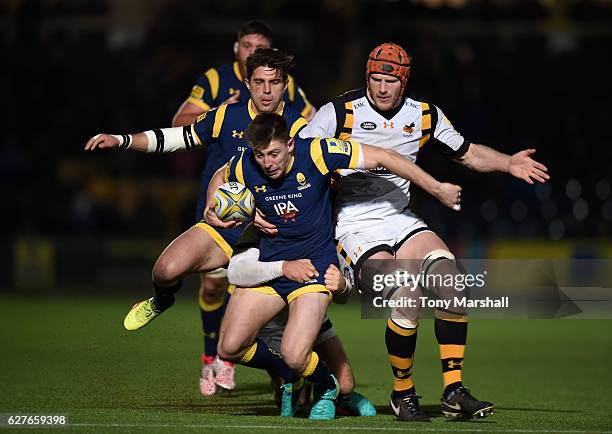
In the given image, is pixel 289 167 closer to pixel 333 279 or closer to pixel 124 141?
pixel 333 279

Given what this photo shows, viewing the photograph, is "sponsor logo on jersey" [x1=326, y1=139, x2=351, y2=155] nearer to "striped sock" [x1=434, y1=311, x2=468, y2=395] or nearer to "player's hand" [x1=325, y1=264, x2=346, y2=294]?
"player's hand" [x1=325, y1=264, x2=346, y2=294]

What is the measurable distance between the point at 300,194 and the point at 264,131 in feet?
1.63

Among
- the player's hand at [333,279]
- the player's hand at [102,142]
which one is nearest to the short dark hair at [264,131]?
the player's hand at [333,279]

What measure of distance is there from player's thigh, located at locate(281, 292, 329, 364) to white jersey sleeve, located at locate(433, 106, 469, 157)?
1.31 metres

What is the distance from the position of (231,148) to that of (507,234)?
9271 mm

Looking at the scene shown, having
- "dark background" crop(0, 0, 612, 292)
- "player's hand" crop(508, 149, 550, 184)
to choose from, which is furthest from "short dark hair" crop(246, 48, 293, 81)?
"dark background" crop(0, 0, 612, 292)

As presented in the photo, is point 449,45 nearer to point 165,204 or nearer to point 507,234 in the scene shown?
point 507,234

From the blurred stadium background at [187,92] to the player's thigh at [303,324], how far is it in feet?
23.4

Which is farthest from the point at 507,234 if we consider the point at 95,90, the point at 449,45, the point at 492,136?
the point at 95,90

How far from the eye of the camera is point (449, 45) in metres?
19.2

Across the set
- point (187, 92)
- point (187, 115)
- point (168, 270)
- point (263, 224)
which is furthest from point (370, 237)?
point (187, 92)

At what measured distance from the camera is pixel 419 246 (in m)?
7.27

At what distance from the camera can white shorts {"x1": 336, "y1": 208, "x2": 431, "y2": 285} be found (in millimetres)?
7320

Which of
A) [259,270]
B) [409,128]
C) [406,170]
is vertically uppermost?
[409,128]
